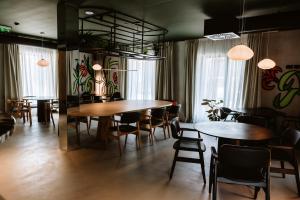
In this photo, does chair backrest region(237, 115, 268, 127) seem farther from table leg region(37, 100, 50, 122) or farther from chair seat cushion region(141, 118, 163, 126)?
table leg region(37, 100, 50, 122)

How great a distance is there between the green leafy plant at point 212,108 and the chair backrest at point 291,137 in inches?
106

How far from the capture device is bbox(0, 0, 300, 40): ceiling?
3.84 meters

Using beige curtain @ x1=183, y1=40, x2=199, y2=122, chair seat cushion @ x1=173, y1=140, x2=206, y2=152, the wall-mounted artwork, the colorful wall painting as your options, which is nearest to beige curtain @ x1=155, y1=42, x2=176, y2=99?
beige curtain @ x1=183, y1=40, x2=199, y2=122

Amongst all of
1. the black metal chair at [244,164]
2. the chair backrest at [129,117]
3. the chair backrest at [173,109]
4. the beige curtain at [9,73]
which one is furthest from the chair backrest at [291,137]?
the beige curtain at [9,73]

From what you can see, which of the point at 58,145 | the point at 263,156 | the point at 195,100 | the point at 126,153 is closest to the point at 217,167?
the point at 263,156

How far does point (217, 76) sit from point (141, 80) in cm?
308

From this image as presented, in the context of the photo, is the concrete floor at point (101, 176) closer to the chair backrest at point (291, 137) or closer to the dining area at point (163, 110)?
the dining area at point (163, 110)

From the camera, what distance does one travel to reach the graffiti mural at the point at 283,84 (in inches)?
204

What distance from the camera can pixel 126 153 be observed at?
4.12m

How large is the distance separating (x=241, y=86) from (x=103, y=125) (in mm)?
3925

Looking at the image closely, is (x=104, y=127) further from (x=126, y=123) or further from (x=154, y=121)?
(x=154, y=121)

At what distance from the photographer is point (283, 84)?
17.5ft

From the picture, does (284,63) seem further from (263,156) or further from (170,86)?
(263,156)

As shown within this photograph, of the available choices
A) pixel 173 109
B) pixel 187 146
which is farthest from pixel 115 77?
pixel 187 146
